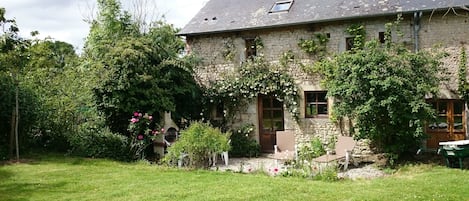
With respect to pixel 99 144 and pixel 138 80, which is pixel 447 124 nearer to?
pixel 138 80

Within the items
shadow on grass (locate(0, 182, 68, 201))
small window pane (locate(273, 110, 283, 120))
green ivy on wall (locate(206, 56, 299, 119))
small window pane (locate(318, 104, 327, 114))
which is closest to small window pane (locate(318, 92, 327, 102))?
small window pane (locate(318, 104, 327, 114))

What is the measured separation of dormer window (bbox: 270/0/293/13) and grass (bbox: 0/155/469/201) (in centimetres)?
639

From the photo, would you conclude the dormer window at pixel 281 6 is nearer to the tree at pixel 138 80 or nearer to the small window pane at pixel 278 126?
the tree at pixel 138 80

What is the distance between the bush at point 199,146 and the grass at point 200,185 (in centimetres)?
63

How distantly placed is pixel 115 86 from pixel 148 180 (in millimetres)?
4398

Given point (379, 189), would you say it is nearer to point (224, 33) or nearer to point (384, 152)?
point (384, 152)

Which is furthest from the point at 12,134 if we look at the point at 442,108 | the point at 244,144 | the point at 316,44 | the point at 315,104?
the point at 442,108

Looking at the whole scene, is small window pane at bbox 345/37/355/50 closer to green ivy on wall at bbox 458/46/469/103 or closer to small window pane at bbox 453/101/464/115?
green ivy on wall at bbox 458/46/469/103

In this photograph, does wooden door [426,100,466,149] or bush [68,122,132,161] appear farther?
bush [68,122,132,161]

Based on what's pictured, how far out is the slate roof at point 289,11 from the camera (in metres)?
11.8

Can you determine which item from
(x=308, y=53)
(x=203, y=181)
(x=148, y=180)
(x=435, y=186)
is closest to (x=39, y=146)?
(x=148, y=180)

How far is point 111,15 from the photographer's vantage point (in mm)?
17938

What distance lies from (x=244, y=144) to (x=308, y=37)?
158 inches

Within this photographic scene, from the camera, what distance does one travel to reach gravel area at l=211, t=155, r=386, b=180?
33.8 ft
